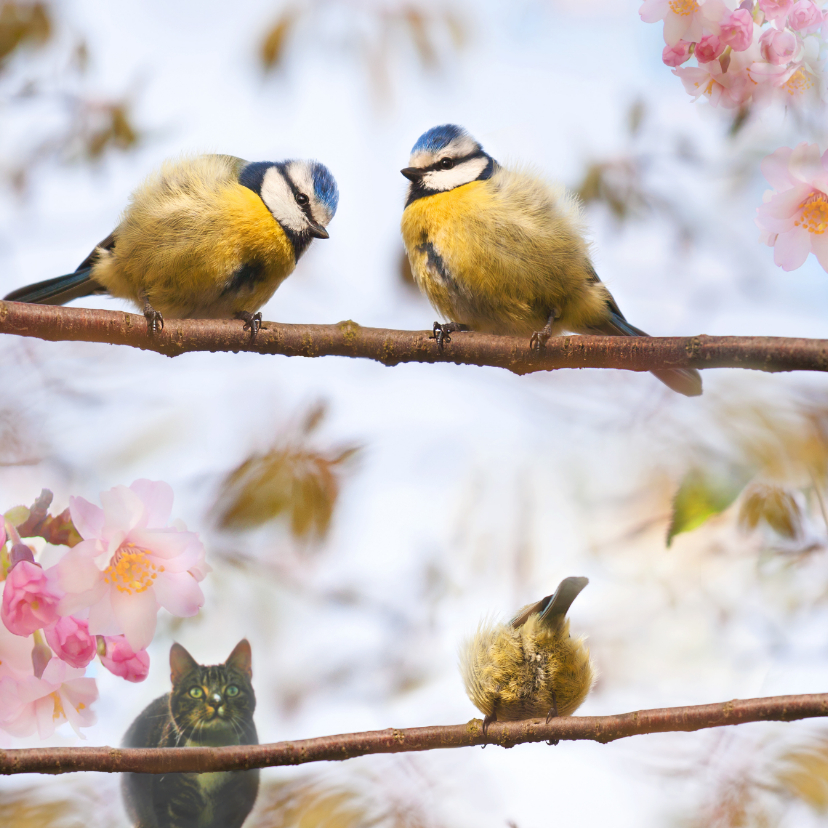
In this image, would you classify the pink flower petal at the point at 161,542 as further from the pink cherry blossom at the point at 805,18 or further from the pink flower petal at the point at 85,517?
the pink cherry blossom at the point at 805,18

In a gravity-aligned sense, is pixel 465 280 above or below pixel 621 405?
above

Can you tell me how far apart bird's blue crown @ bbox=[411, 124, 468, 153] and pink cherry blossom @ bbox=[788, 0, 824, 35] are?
1018mm

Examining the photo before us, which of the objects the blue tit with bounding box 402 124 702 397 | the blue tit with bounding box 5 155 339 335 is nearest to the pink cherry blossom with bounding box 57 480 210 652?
the blue tit with bounding box 5 155 339 335

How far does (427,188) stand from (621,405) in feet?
2.59

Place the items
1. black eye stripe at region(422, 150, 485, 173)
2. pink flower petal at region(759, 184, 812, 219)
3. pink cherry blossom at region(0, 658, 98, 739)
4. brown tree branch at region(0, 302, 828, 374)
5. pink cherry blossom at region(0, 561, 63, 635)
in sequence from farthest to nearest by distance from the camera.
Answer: black eye stripe at region(422, 150, 485, 173)
brown tree branch at region(0, 302, 828, 374)
pink flower petal at region(759, 184, 812, 219)
pink cherry blossom at region(0, 658, 98, 739)
pink cherry blossom at region(0, 561, 63, 635)

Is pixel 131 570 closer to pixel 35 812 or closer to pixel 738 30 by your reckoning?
pixel 35 812

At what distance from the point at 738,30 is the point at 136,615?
1267mm

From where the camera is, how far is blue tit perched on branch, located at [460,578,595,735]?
5.73 feet

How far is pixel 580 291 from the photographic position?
187 cm

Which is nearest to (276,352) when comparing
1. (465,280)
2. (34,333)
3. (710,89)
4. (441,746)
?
(34,333)

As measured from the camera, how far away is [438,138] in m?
2.02

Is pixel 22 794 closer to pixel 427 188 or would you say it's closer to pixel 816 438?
pixel 816 438

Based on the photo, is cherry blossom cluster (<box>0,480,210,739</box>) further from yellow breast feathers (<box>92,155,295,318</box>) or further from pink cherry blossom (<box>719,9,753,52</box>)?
pink cherry blossom (<box>719,9,753,52</box>)

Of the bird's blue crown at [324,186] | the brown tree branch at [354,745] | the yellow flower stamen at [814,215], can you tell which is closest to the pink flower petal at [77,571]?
the brown tree branch at [354,745]
